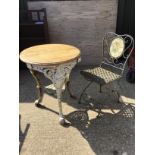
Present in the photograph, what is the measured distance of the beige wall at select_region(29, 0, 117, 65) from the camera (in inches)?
180

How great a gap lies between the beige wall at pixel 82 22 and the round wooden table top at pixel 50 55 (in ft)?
4.97

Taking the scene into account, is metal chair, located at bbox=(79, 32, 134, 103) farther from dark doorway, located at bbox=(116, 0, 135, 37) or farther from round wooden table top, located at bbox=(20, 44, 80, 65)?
dark doorway, located at bbox=(116, 0, 135, 37)

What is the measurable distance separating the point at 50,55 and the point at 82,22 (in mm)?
2000

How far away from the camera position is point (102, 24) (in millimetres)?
4715

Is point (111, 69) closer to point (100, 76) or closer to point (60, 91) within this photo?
point (100, 76)

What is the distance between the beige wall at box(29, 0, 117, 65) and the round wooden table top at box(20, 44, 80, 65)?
4.97 feet

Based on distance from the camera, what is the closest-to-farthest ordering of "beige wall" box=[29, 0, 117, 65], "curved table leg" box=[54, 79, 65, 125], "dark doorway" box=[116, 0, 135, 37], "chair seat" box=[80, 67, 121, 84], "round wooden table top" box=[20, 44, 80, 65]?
1. "round wooden table top" box=[20, 44, 80, 65]
2. "curved table leg" box=[54, 79, 65, 125]
3. "chair seat" box=[80, 67, 121, 84]
4. "beige wall" box=[29, 0, 117, 65]
5. "dark doorway" box=[116, 0, 135, 37]

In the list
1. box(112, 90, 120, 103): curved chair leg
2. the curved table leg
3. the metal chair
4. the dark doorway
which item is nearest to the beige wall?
the dark doorway

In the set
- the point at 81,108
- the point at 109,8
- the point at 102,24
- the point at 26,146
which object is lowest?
the point at 26,146

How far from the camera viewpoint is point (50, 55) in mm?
2963

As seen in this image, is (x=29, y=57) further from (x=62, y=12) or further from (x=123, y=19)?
(x=123, y=19)

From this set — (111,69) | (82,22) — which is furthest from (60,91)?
(82,22)
